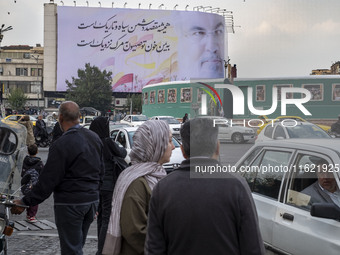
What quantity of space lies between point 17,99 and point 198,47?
3328cm

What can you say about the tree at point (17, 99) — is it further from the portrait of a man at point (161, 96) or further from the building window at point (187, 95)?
the building window at point (187, 95)

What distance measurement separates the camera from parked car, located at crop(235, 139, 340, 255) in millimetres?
3600

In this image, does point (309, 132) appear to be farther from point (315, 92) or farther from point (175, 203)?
point (175, 203)

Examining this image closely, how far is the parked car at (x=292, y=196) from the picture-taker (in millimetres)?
3600

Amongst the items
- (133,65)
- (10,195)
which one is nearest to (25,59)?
(133,65)

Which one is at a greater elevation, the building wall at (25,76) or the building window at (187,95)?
the building wall at (25,76)

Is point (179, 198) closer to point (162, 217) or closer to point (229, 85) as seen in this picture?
point (162, 217)

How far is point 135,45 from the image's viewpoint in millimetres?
95438

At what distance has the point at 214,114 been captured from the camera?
9.50 feet

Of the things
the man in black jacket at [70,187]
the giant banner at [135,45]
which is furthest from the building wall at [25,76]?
the man in black jacket at [70,187]

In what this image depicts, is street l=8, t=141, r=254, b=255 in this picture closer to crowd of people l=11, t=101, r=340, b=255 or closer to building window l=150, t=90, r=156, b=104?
crowd of people l=11, t=101, r=340, b=255

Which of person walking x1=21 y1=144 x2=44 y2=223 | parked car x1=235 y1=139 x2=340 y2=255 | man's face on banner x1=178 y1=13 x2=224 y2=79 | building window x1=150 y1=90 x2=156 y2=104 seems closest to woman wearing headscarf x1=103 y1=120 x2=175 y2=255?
parked car x1=235 y1=139 x2=340 y2=255

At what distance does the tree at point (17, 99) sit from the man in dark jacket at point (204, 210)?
8981 centimetres

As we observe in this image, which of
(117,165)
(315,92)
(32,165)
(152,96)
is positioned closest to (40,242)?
(32,165)
